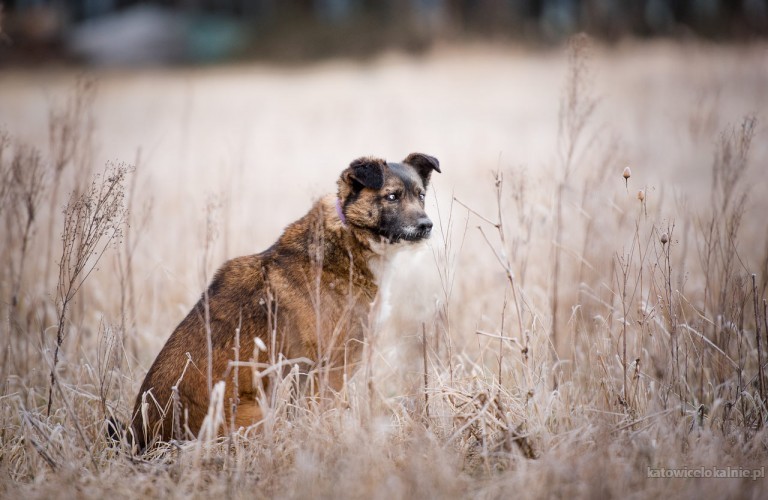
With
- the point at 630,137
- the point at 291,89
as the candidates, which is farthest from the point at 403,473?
the point at 291,89

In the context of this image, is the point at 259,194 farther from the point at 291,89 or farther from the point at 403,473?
the point at 291,89

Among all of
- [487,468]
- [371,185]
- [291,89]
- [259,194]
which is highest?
[291,89]

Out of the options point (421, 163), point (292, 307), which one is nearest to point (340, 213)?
point (292, 307)

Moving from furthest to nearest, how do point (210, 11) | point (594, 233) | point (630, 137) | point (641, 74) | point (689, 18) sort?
point (210, 11)
point (689, 18)
point (641, 74)
point (630, 137)
point (594, 233)

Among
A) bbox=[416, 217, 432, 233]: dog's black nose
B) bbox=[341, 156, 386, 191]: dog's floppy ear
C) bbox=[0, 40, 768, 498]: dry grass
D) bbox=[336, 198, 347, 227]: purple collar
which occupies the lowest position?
bbox=[0, 40, 768, 498]: dry grass

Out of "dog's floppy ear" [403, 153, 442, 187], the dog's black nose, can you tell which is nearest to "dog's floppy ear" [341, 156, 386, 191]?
the dog's black nose

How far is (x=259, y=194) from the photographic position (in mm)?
9594

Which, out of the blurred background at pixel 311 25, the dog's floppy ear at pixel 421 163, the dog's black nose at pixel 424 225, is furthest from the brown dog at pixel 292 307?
the blurred background at pixel 311 25

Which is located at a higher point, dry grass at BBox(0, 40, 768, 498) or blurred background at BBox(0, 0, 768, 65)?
blurred background at BBox(0, 0, 768, 65)

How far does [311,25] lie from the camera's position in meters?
29.0

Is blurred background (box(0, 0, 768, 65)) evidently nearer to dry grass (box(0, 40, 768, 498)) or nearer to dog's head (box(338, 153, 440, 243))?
dry grass (box(0, 40, 768, 498))

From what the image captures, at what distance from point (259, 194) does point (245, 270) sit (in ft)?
18.6

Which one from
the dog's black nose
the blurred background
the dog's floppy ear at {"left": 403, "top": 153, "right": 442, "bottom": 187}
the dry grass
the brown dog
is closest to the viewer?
the dry grass

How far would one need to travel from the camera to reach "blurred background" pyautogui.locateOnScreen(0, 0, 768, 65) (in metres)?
22.0
